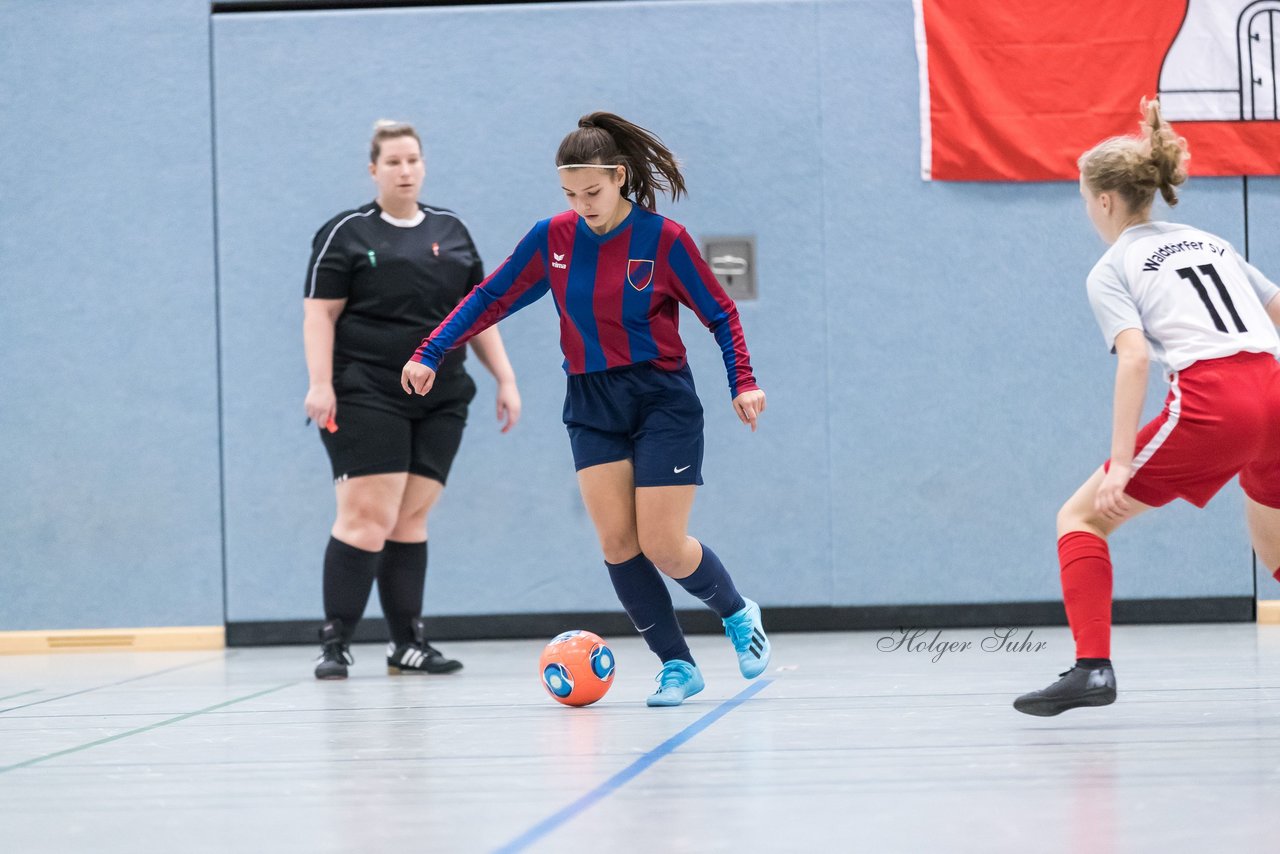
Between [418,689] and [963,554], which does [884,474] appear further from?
[418,689]

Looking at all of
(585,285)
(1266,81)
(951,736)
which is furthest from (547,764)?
(1266,81)

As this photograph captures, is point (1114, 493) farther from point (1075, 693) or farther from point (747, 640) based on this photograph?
point (747, 640)

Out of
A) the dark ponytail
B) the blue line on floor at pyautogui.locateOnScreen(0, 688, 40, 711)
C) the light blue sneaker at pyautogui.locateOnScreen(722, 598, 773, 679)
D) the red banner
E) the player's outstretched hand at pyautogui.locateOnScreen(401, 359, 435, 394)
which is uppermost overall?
the red banner

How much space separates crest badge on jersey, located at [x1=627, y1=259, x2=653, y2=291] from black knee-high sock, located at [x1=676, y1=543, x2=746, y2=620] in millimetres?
730

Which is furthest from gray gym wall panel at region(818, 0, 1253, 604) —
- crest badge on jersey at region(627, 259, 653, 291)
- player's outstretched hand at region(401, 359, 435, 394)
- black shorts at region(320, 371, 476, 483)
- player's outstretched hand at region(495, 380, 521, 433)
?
player's outstretched hand at region(401, 359, 435, 394)

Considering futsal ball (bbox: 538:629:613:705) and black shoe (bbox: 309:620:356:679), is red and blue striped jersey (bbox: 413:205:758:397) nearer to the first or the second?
futsal ball (bbox: 538:629:613:705)

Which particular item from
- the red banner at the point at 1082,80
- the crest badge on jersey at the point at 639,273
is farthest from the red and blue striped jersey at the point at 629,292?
the red banner at the point at 1082,80

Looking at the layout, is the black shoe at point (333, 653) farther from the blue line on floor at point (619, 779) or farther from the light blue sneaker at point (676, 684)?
the blue line on floor at point (619, 779)

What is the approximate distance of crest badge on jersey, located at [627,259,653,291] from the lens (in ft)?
12.1

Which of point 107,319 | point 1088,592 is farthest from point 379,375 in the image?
point 1088,592

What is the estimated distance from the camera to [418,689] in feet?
14.4

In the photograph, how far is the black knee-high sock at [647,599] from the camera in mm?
3812

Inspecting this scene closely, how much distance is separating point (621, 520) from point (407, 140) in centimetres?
170

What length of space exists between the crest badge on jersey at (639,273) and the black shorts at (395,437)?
1.29 metres
